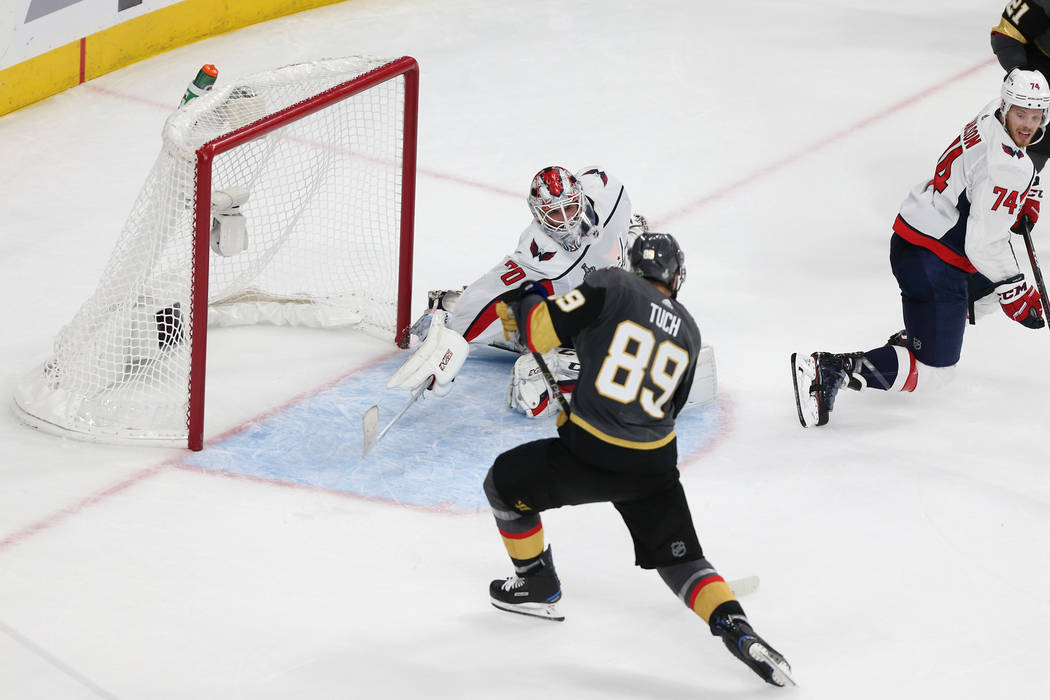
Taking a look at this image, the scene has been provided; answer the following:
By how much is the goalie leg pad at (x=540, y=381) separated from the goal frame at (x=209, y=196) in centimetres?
58

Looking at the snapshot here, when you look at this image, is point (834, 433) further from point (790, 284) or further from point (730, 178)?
point (730, 178)

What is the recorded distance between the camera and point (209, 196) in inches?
156

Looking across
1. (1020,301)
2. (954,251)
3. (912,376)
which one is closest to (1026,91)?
(954,251)

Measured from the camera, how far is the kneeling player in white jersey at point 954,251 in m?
4.17

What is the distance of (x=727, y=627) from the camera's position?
10.5 ft

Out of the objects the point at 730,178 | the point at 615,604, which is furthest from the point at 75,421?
the point at 730,178

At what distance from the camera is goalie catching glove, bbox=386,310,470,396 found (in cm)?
423

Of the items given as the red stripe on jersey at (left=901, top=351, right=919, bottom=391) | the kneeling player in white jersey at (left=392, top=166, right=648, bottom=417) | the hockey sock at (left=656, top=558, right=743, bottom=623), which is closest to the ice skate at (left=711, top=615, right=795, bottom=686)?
Result: the hockey sock at (left=656, top=558, right=743, bottom=623)

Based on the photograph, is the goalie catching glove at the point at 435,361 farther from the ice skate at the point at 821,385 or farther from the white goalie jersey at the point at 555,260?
the ice skate at the point at 821,385

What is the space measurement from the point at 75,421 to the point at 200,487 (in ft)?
1.63

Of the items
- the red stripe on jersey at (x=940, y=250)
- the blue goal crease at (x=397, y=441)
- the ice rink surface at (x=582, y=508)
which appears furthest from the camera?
the red stripe on jersey at (x=940, y=250)

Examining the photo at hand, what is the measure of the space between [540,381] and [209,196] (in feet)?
3.64

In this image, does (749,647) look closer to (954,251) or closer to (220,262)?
(954,251)

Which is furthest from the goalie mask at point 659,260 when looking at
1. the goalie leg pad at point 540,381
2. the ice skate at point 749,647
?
the goalie leg pad at point 540,381
